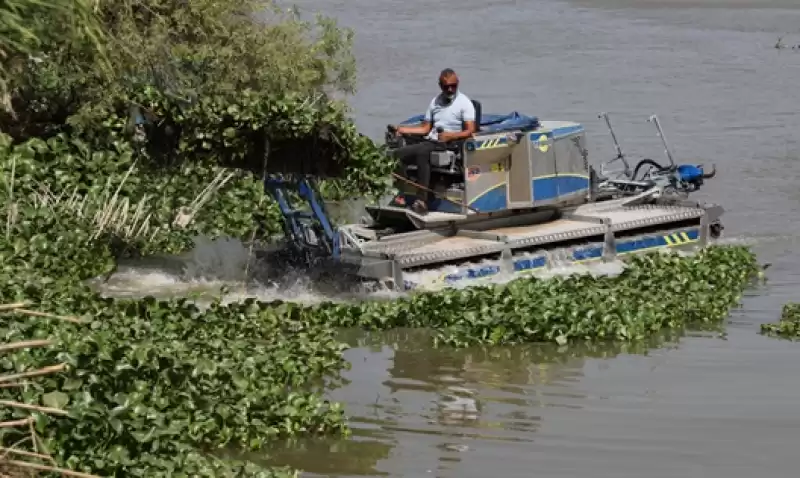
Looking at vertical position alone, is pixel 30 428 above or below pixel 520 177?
below

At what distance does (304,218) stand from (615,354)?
4.44 metres

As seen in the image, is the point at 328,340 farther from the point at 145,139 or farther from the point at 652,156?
the point at 652,156

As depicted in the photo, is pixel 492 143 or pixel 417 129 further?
pixel 417 129

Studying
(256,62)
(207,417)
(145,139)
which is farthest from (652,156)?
(207,417)

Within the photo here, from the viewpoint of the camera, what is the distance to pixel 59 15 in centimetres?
948

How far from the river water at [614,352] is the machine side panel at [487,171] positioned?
10.2 feet

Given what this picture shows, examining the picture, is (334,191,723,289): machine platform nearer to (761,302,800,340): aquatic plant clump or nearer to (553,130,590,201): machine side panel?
(553,130,590,201): machine side panel

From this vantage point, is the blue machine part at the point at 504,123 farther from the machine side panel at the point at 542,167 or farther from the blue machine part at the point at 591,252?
the blue machine part at the point at 591,252

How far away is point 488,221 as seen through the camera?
1795 cm

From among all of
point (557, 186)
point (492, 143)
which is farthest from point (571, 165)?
point (492, 143)

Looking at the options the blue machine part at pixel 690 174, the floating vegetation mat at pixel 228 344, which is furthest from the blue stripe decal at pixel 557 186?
the blue machine part at pixel 690 174

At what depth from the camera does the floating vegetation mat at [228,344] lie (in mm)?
9391

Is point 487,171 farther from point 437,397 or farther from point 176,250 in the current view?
point 437,397

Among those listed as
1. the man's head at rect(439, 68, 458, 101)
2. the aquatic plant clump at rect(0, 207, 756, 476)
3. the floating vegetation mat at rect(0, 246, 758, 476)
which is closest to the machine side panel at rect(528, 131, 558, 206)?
the man's head at rect(439, 68, 458, 101)
